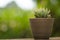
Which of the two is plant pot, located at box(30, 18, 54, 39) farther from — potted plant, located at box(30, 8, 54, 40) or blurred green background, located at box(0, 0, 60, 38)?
blurred green background, located at box(0, 0, 60, 38)

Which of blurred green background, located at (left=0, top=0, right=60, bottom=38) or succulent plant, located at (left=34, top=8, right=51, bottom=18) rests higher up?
succulent plant, located at (left=34, top=8, right=51, bottom=18)

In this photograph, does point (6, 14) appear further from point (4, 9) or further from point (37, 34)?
point (37, 34)

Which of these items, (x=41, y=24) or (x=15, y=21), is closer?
(x=41, y=24)

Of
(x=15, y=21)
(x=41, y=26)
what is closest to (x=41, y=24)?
(x=41, y=26)

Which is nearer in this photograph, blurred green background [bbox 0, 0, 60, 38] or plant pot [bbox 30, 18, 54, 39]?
plant pot [bbox 30, 18, 54, 39]

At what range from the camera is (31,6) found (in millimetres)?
2115

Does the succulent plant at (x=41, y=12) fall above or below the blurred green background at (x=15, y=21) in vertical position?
above

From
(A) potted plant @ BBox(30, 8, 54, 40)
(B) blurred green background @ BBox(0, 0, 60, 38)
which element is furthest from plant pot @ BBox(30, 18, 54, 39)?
(B) blurred green background @ BBox(0, 0, 60, 38)

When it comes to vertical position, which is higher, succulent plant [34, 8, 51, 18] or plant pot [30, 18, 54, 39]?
succulent plant [34, 8, 51, 18]

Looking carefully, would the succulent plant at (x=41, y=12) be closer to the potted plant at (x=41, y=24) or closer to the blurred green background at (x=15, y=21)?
the potted plant at (x=41, y=24)

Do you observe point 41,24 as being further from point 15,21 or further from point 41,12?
point 15,21

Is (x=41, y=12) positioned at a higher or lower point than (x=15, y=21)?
higher

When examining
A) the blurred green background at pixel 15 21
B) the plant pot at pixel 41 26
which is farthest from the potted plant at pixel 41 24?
the blurred green background at pixel 15 21

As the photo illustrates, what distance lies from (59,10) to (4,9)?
79 cm
